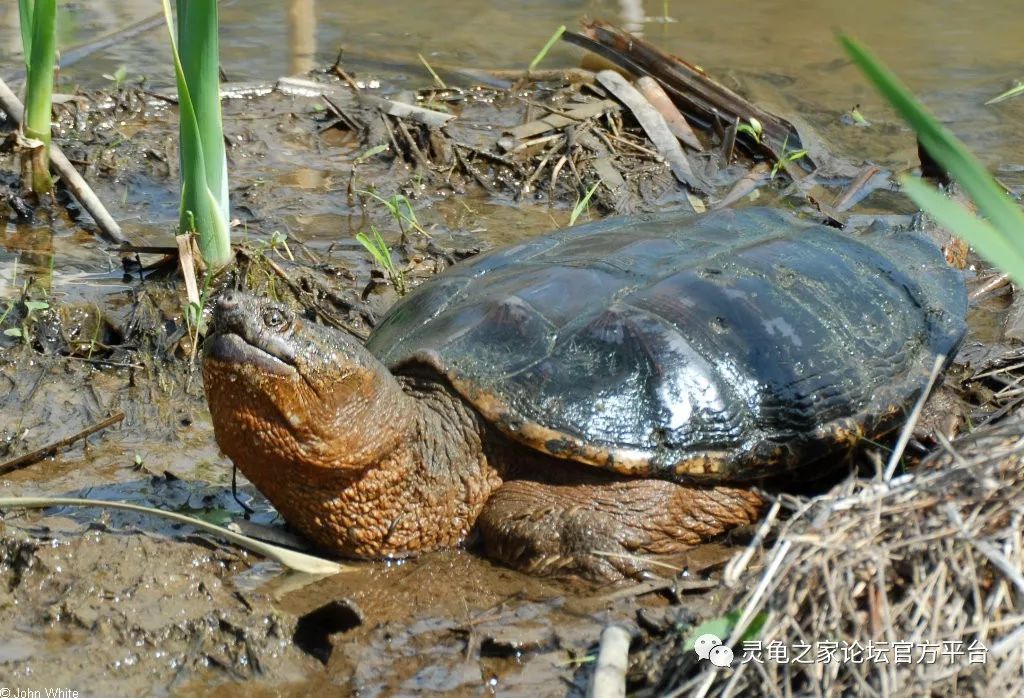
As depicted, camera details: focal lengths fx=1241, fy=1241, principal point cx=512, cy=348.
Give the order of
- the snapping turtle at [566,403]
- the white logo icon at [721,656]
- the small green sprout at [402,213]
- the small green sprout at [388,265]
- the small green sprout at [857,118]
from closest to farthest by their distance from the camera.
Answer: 1. the white logo icon at [721,656]
2. the snapping turtle at [566,403]
3. the small green sprout at [388,265]
4. the small green sprout at [402,213]
5. the small green sprout at [857,118]

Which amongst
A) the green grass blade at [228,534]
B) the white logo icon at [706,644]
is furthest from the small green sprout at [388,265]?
the white logo icon at [706,644]

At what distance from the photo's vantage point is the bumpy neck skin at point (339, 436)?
116 inches

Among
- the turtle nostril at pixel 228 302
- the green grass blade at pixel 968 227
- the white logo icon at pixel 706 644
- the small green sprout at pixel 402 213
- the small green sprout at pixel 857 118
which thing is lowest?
the small green sprout at pixel 402 213

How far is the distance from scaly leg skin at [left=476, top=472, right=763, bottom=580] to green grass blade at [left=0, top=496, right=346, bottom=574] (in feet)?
1.58

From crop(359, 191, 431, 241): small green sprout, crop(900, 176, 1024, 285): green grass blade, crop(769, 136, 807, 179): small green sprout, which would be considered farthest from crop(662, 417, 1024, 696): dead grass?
crop(769, 136, 807, 179): small green sprout

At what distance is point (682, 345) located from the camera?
3.40 metres

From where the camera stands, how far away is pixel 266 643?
2.89 m

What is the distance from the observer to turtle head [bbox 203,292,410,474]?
9.63ft

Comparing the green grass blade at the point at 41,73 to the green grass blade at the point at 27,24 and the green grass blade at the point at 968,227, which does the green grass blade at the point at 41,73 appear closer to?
the green grass blade at the point at 27,24

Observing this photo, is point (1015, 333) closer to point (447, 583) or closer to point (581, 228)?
point (581, 228)

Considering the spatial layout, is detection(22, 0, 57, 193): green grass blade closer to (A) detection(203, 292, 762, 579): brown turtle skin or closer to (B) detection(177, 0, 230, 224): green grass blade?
(B) detection(177, 0, 230, 224): green grass blade

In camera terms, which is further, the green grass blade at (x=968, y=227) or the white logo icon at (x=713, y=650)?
the white logo icon at (x=713, y=650)

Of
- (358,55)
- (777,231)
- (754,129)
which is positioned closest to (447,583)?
(777,231)

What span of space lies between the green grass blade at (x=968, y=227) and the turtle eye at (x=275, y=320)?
1571 mm
